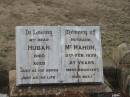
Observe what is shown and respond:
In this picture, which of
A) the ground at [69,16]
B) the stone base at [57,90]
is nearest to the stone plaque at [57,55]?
the stone base at [57,90]

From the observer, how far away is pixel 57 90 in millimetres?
7395

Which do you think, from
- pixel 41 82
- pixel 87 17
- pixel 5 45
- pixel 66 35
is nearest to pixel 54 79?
pixel 41 82

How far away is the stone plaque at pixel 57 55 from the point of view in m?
7.43

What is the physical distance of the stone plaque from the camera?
7430 mm

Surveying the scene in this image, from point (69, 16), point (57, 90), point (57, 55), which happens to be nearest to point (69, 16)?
point (69, 16)

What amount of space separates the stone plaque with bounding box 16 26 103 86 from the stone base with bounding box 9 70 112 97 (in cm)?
8

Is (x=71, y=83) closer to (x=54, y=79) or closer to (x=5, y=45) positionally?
(x=54, y=79)

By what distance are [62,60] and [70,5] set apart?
604 centimetres

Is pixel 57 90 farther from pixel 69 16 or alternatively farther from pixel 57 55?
pixel 69 16

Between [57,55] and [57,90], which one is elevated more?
[57,55]

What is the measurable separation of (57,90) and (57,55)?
519 millimetres

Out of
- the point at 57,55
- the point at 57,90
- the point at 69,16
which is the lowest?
the point at 57,90

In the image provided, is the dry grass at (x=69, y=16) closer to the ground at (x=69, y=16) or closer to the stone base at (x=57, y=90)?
the ground at (x=69, y=16)

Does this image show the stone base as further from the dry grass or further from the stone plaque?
the dry grass
